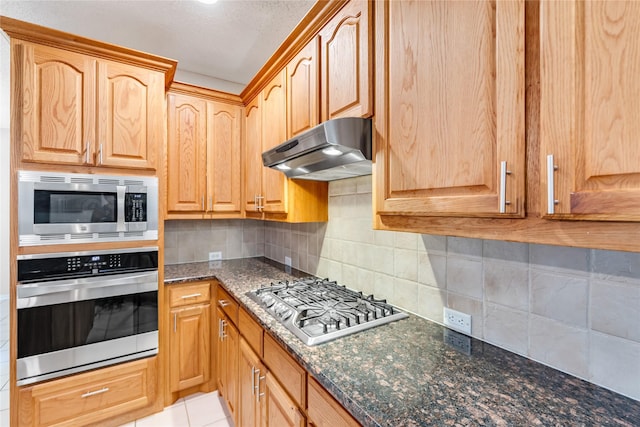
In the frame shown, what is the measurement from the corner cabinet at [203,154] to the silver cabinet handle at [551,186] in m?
2.27

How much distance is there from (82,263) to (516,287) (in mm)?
2219

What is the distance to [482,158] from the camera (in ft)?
2.49

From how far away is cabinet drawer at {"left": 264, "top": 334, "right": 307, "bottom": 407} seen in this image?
1038 mm

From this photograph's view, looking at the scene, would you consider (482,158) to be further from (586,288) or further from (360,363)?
(360,363)

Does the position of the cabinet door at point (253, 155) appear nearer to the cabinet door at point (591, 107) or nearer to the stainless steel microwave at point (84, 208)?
the stainless steel microwave at point (84, 208)

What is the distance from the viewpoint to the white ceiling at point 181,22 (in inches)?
69.9

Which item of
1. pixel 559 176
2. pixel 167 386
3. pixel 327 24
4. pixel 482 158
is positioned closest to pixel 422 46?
pixel 482 158

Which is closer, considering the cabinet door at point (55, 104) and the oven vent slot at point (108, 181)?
the cabinet door at point (55, 104)

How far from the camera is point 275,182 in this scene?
1.97 metres

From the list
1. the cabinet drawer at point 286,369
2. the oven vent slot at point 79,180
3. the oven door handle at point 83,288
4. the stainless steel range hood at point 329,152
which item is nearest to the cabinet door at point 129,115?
the oven vent slot at point 79,180

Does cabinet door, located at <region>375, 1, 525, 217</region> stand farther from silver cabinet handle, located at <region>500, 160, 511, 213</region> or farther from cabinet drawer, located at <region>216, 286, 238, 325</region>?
cabinet drawer, located at <region>216, 286, 238, 325</region>

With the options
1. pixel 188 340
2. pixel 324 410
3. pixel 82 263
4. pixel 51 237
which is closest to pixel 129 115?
pixel 51 237

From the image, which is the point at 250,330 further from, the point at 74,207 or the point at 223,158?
the point at 223,158

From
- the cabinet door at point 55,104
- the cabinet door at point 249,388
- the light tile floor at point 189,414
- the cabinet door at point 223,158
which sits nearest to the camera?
the cabinet door at point 249,388
